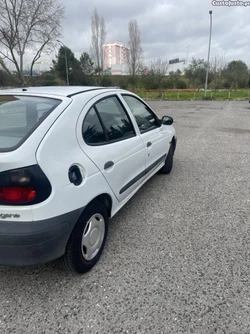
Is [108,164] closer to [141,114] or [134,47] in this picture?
[141,114]

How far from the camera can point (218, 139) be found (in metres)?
7.45

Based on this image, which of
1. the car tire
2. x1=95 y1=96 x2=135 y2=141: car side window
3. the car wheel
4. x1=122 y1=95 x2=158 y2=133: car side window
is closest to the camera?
the car wheel

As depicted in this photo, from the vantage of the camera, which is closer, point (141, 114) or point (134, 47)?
point (141, 114)

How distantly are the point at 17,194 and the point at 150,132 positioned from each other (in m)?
2.20

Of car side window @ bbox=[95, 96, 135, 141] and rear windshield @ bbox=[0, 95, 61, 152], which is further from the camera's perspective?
car side window @ bbox=[95, 96, 135, 141]

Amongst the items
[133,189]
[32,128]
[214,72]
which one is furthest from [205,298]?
[214,72]

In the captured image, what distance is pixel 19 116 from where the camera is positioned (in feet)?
6.81

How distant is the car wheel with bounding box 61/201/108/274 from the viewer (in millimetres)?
1906

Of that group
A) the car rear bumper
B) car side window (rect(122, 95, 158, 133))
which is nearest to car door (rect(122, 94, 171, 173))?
car side window (rect(122, 95, 158, 133))

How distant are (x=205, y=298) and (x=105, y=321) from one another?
784 millimetres

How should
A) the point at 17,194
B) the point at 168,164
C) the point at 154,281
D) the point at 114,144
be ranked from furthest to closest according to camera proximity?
the point at 168,164 → the point at 114,144 → the point at 154,281 → the point at 17,194

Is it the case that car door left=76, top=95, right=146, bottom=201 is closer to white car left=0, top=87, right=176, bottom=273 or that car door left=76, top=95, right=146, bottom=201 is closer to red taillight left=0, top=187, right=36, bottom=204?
white car left=0, top=87, right=176, bottom=273

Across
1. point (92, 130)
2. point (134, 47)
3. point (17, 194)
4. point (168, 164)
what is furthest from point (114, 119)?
point (134, 47)

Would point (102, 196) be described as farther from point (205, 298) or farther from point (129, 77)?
point (129, 77)
